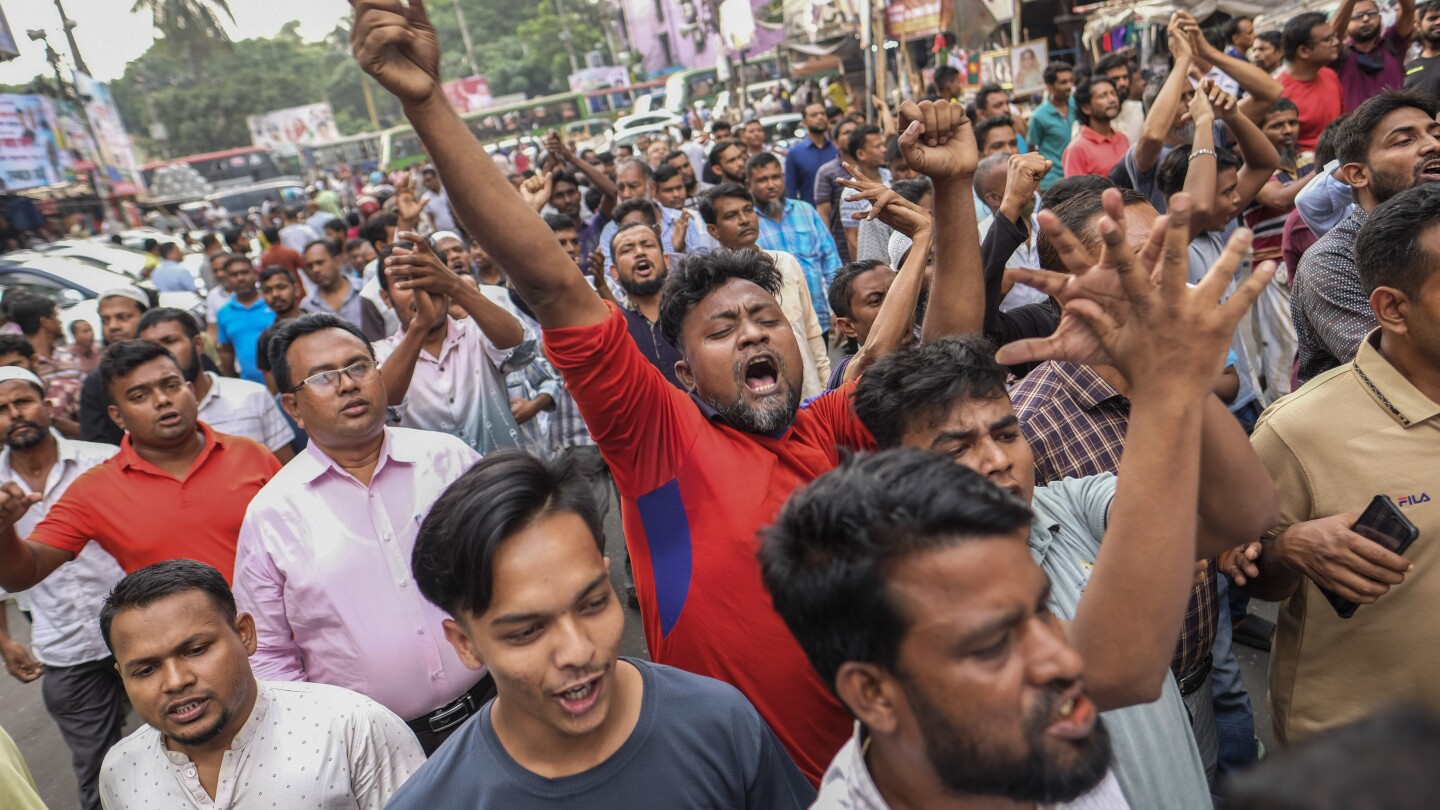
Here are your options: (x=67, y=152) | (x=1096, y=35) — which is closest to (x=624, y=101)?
(x=67, y=152)

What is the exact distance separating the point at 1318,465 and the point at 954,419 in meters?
0.79

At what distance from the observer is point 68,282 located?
41.5 ft

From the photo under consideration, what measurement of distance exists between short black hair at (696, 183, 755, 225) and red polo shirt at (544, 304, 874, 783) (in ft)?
13.4

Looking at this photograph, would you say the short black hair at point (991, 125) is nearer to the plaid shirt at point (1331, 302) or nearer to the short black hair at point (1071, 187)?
the short black hair at point (1071, 187)

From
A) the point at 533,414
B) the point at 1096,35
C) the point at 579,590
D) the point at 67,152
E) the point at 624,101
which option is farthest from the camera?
the point at 624,101

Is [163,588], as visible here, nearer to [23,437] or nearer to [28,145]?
[23,437]

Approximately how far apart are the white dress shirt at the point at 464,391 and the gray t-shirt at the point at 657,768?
8.62ft

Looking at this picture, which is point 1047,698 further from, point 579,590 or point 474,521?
point 474,521

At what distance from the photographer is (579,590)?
1.70 metres

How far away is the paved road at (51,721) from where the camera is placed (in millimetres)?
3787

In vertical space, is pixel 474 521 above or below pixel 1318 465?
above

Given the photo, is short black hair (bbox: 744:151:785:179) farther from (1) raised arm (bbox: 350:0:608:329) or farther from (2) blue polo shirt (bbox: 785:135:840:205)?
(1) raised arm (bbox: 350:0:608:329)

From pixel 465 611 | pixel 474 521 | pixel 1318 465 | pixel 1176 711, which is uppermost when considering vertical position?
pixel 474 521

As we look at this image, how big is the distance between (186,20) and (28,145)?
37.2 metres
